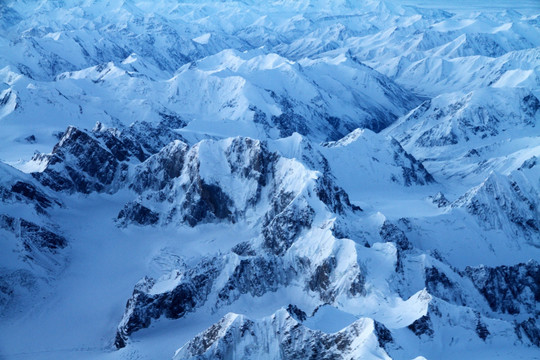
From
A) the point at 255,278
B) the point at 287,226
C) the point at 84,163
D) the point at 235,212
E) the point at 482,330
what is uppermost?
the point at 482,330

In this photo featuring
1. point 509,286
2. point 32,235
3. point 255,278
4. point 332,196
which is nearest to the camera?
point 255,278

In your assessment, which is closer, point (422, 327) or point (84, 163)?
point (422, 327)

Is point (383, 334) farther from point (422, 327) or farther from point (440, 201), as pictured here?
point (440, 201)

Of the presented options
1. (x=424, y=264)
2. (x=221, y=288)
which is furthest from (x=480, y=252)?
(x=221, y=288)

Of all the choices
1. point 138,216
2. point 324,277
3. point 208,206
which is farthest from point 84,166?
point 324,277

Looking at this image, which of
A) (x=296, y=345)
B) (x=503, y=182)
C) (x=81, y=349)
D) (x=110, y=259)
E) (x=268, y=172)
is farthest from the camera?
(x=503, y=182)

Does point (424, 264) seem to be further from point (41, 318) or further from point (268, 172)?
point (41, 318)

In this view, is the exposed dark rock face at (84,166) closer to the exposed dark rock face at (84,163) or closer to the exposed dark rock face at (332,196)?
the exposed dark rock face at (84,163)

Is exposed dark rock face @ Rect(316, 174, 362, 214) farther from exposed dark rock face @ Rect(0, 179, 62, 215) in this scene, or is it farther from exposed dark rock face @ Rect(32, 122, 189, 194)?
exposed dark rock face @ Rect(0, 179, 62, 215)
